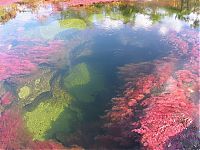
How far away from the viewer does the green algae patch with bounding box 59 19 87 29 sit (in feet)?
66.6

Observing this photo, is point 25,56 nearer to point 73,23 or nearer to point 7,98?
point 7,98

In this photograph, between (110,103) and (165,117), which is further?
(110,103)

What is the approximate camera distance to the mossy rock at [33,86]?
13539 mm

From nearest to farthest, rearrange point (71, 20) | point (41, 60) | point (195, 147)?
1. point (195, 147)
2. point (41, 60)
3. point (71, 20)

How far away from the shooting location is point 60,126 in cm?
1162

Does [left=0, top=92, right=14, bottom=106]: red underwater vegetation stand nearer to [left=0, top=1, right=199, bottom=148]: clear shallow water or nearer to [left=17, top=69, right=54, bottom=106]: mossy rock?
[left=0, top=1, right=199, bottom=148]: clear shallow water

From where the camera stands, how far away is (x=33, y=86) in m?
14.4

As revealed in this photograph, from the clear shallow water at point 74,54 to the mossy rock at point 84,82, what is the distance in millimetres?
42

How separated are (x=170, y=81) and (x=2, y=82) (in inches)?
306

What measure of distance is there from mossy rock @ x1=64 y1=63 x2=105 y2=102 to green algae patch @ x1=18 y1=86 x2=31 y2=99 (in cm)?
169

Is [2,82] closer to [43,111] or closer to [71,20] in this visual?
[43,111]

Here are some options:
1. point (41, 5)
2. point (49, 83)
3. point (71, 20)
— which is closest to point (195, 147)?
point (49, 83)

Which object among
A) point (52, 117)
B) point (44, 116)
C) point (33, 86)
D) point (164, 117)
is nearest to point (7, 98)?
point (33, 86)

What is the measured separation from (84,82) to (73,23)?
7.86 m
